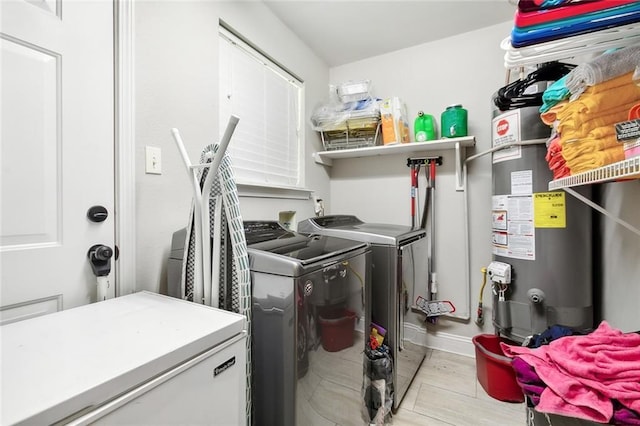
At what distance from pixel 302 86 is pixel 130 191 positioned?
174 centimetres

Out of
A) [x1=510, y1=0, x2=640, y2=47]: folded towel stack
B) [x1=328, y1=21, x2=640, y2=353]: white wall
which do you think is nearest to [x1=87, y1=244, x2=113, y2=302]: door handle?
[x1=510, y1=0, x2=640, y2=47]: folded towel stack

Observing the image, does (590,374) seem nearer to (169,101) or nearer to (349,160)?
(169,101)

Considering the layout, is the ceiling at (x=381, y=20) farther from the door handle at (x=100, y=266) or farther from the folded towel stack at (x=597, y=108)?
the door handle at (x=100, y=266)

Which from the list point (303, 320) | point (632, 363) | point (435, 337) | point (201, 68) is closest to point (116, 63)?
point (201, 68)

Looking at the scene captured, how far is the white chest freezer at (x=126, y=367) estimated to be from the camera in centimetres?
51

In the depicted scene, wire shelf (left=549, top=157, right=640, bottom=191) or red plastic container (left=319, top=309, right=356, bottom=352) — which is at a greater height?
wire shelf (left=549, top=157, right=640, bottom=191)

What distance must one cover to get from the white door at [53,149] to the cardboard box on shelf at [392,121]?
1811mm

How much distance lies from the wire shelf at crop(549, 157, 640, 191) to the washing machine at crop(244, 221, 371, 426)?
34.9 inches

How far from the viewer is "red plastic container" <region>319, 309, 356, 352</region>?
1102mm

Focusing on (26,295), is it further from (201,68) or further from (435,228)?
(435,228)

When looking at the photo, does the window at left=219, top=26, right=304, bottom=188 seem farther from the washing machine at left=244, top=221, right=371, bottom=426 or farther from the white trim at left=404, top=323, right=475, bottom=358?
the white trim at left=404, top=323, right=475, bottom=358

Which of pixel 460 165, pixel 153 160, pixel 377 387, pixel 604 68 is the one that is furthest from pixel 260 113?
pixel 377 387

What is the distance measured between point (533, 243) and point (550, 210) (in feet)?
0.66

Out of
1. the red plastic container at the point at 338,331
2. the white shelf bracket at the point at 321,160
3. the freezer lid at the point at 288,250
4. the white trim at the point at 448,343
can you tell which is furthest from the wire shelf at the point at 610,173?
the white shelf bracket at the point at 321,160
